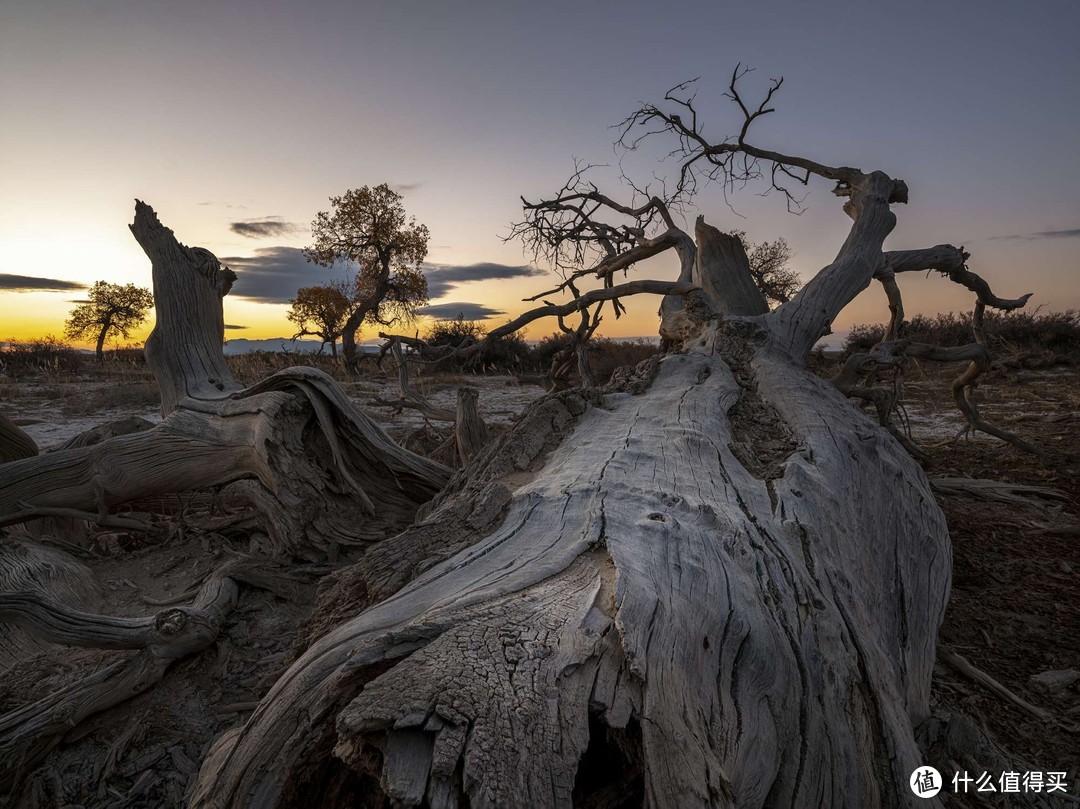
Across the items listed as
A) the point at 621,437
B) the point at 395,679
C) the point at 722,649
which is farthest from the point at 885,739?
the point at 621,437

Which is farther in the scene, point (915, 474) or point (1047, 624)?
point (915, 474)

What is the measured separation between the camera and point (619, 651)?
1.37 meters

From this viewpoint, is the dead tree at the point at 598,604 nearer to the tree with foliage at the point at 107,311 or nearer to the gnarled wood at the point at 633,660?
the gnarled wood at the point at 633,660

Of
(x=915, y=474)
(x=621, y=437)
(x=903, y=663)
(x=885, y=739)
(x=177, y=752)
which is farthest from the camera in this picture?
(x=915, y=474)

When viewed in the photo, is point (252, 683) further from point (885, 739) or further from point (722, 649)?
point (885, 739)

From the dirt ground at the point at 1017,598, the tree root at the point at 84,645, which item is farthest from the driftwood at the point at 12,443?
the dirt ground at the point at 1017,598

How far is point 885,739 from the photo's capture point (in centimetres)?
164

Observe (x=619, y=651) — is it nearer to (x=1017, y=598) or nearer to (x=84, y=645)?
(x=84, y=645)

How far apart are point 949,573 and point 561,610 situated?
301cm

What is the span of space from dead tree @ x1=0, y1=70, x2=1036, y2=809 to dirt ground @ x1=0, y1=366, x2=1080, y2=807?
0.49 meters

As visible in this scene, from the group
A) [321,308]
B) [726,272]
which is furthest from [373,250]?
[726,272]

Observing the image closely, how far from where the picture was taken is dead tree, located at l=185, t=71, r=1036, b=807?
3.75ft

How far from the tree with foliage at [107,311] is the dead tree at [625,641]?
42.6 m

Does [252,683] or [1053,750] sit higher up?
[252,683]
